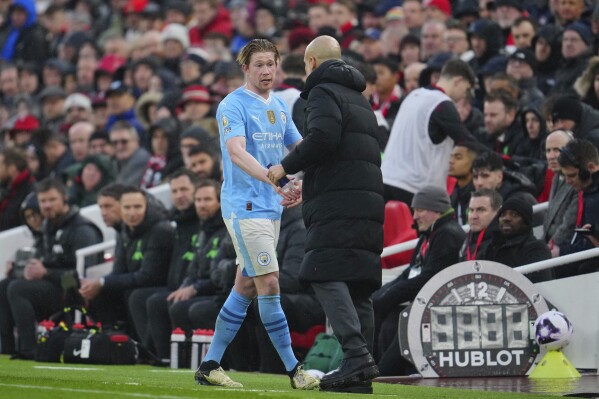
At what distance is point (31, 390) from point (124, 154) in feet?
34.7

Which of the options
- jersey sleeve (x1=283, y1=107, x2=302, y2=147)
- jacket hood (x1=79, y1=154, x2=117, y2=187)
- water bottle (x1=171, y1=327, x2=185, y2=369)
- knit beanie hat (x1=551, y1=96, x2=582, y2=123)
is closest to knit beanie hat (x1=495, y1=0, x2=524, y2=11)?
knit beanie hat (x1=551, y1=96, x2=582, y2=123)

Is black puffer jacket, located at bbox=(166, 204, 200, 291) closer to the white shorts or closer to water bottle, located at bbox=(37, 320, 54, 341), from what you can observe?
water bottle, located at bbox=(37, 320, 54, 341)

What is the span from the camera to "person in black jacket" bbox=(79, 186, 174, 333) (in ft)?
50.9

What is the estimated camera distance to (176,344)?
14.0 metres

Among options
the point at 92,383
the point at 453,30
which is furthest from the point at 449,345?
the point at 453,30

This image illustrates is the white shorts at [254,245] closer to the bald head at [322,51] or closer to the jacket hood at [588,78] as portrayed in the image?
the bald head at [322,51]

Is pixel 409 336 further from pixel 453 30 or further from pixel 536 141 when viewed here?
pixel 453 30

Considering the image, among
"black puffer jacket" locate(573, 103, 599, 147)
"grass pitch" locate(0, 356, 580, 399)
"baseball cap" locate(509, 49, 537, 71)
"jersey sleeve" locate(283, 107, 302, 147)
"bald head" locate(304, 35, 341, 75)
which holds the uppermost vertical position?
"baseball cap" locate(509, 49, 537, 71)

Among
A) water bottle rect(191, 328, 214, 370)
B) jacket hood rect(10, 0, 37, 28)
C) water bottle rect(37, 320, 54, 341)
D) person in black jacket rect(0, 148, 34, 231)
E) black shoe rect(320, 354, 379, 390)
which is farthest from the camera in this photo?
jacket hood rect(10, 0, 37, 28)

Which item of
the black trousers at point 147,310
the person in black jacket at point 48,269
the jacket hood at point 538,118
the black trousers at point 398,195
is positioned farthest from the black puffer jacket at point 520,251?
the person in black jacket at point 48,269

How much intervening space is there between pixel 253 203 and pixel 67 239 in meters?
7.44

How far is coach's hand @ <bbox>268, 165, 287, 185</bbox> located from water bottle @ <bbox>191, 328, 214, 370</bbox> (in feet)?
14.2

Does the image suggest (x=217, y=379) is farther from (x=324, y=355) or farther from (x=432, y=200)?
(x=432, y=200)

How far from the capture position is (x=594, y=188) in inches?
482
